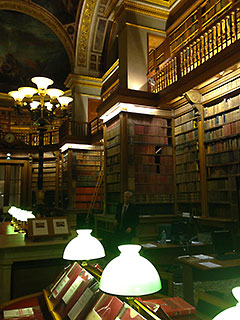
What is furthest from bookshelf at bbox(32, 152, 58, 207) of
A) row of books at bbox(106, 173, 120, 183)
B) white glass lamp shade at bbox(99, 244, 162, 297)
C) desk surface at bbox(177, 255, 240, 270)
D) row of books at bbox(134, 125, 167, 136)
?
white glass lamp shade at bbox(99, 244, 162, 297)

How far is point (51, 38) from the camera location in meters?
14.6

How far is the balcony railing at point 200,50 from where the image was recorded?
17.4 ft

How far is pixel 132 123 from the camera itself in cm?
724

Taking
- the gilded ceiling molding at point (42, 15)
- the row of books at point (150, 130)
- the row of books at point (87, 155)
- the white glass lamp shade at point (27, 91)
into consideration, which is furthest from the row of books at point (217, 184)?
the gilded ceiling molding at point (42, 15)

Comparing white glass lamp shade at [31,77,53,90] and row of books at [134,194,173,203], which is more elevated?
white glass lamp shade at [31,77,53,90]

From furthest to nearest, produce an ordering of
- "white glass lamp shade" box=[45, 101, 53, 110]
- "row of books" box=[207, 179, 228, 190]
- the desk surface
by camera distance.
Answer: "white glass lamp shade" box=[45, 101, 53, 110]
"row of books" box=[207, 179, 228, 190]
the desk surface

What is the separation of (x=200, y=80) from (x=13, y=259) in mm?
4619

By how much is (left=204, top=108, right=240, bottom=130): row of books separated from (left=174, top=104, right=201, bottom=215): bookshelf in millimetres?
271

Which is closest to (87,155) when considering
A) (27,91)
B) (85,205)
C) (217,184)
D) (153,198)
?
(85,205)

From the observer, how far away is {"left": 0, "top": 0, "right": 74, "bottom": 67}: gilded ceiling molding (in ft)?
41.7

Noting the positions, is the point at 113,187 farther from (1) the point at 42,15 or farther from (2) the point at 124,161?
(1) the point at 42,15

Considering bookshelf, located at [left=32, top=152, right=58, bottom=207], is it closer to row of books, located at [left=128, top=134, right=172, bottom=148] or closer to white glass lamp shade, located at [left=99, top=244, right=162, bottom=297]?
row of books, located at [left=128, top=134, right=172, bottom=148]

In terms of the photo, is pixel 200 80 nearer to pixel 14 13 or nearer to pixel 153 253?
pixel 153 253

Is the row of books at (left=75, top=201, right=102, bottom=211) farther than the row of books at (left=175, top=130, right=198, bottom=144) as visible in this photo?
Yes
